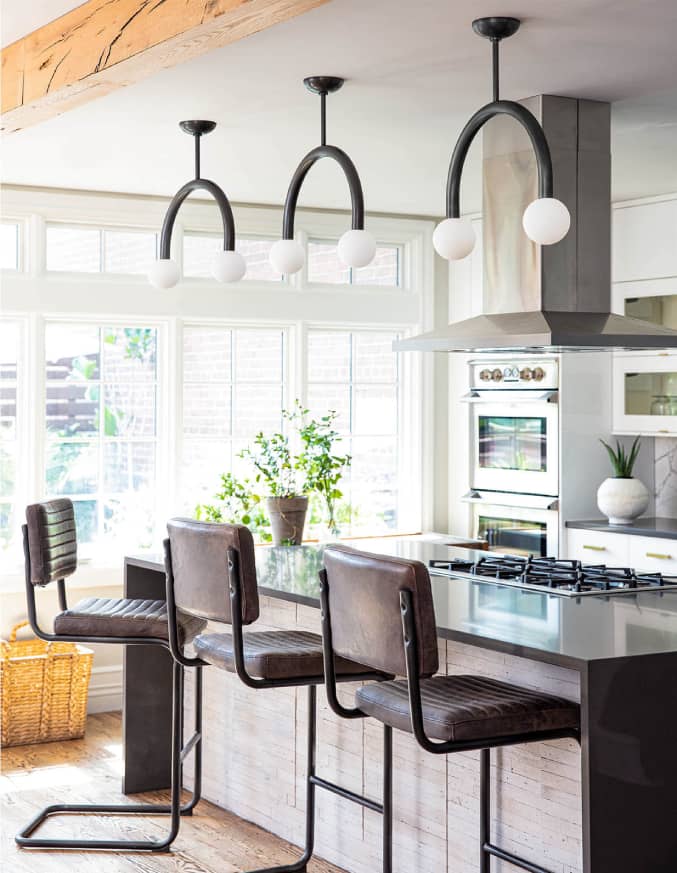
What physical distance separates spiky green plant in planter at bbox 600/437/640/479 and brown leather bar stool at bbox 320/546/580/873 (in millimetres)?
3272

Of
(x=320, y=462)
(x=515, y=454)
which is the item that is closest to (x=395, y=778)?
(x=320, y=462)

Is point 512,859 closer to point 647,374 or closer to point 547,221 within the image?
point 547,221

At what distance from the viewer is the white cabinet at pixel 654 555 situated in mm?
5570

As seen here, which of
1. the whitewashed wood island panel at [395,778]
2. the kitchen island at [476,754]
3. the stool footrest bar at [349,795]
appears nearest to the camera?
the kitchen island at [476,754]

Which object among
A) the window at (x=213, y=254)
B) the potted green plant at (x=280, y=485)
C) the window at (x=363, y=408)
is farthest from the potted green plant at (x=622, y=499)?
the window at (x=213, y=254)

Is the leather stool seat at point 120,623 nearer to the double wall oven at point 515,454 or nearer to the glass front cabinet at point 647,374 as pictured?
the double wall oven at point 515,454

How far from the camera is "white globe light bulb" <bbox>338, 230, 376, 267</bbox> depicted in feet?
12.4

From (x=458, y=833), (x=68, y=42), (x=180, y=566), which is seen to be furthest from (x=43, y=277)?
(x=458, y=833)

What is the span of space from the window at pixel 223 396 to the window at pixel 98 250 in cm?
45

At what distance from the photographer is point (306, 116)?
4.29 metres

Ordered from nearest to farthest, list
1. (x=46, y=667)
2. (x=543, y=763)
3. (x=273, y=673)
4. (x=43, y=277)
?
1. (x=543, y=763)
2. (x=273, y=673)
3. (x=46, y=667)
4. (x=43, y=277)

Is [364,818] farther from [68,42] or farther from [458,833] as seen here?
[68,42]

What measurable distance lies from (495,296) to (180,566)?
4.91ft

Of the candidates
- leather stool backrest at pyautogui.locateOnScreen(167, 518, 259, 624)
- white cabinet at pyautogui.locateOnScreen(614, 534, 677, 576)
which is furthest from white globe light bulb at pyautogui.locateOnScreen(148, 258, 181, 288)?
white cabinet at pyautogui.locateOnScreen(614, 534, 677, 576)
